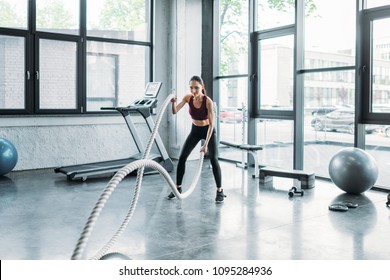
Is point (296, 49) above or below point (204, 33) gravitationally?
below

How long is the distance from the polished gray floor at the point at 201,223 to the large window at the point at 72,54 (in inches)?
72.6

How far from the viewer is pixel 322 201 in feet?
17.0

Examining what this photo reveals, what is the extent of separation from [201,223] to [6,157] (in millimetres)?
3655

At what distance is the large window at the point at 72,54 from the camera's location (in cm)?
711

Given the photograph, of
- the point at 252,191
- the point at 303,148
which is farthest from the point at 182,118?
the point at 252,191

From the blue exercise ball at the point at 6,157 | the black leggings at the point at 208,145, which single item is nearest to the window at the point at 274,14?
the black leggings at the point at 208,145

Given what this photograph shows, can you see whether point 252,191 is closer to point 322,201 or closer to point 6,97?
point 322,201

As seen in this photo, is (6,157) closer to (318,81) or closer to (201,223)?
(201,223)

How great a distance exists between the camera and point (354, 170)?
5.26 m

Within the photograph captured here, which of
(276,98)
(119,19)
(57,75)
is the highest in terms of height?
(119,19)

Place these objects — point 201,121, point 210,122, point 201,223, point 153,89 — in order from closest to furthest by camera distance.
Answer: point 201,223 → point 210,122 → point 201,121 → point 153,89

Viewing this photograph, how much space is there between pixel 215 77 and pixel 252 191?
3542 millimetres

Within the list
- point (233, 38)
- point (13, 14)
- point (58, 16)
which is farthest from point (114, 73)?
point (233, 38)

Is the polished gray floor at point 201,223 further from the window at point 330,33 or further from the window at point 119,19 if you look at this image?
the window at point 119,19
